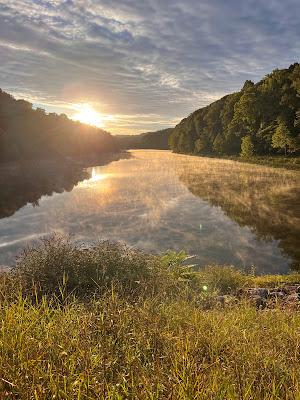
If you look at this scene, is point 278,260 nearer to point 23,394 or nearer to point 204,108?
point 23,394

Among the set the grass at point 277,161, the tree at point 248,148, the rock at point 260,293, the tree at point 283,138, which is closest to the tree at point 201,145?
the tree at point 248,148

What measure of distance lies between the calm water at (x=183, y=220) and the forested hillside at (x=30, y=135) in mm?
34208

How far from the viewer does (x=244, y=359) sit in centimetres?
446

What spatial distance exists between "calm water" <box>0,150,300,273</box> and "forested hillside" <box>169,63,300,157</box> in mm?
27967

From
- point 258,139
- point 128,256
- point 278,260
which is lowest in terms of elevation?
point 278,260

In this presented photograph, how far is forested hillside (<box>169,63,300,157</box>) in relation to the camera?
6269cm

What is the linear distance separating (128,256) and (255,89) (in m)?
75.6

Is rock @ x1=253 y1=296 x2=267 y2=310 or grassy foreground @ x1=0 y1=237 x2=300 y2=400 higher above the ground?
grassy foreground @ x1=0 y1=237 x2=300 y2=400

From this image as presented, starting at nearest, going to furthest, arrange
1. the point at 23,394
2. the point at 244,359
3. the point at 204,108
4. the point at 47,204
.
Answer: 1. the point at 23,394
2. the point at 244,359
3. the point at 47,204
4. the point at 204,108

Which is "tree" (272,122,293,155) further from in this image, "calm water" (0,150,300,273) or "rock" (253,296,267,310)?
"rock" (253,296,267,310)

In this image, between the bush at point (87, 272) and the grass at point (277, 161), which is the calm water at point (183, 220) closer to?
the bush at point (87, 272)

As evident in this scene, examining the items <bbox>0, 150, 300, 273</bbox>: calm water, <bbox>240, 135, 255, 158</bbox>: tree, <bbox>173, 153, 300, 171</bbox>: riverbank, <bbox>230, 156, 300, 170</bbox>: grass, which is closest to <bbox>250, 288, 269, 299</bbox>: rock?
<bbox>0, 150, 300, 273</bbox>: calm water

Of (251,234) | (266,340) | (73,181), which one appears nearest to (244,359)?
(266,340)

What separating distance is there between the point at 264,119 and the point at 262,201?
51.2 m
